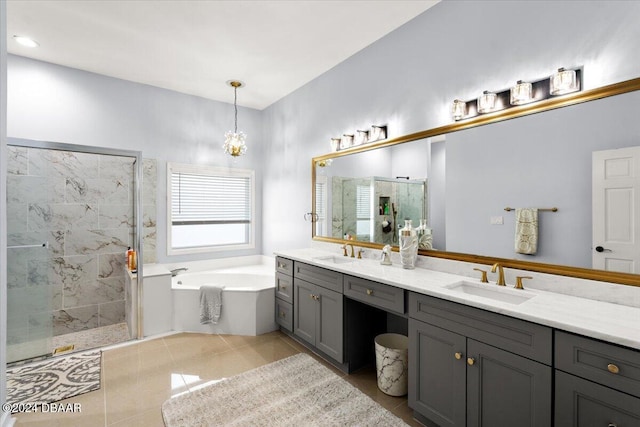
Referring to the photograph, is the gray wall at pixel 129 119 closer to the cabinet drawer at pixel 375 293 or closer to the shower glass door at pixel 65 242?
the shower glass door at pixel 65 242

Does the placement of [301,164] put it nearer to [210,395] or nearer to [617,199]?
[210,395]

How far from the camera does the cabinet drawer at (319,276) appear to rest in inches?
98.7

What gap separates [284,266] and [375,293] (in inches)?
51.0

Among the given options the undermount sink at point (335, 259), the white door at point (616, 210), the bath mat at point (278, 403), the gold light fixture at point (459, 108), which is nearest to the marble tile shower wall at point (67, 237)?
the bath mat at point (278, 403)

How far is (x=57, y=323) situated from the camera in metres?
3.39

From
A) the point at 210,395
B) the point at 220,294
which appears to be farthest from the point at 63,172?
the point at 210,395

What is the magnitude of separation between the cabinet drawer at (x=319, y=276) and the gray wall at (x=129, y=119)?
190 centimetres

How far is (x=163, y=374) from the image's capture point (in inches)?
99.8

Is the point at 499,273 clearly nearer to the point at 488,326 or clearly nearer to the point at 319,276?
the point at 488,326

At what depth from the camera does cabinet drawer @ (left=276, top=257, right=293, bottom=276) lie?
10.2 feet

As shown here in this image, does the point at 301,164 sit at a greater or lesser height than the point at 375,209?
greater

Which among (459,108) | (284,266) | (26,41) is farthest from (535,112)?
(26,41)

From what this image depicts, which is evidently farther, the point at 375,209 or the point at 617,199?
the point at 375,209

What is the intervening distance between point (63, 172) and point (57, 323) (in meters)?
1.66
